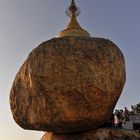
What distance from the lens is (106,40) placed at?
12.3m

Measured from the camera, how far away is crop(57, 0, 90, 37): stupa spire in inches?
635

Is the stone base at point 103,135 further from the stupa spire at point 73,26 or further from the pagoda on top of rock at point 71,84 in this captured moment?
the stupa spire at point 73,26

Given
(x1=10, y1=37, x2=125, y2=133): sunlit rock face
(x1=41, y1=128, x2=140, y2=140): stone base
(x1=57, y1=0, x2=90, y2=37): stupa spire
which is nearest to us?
(x1=10, y1=37, x2=125, y2=133): sunlit rock face

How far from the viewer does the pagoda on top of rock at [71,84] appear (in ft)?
36.7

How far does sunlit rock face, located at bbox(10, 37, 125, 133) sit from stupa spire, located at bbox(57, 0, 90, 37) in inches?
161

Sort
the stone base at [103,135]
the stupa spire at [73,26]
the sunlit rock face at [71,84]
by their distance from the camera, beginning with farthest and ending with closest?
the stupa spire at [73,26] < the stone base at [103,135] < the sunlit rock face at [71,84]

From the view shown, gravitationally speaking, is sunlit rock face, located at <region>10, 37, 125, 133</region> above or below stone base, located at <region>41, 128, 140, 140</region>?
above

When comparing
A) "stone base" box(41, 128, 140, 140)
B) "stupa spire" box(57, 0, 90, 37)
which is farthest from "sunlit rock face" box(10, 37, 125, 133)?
"stupa spire" box(57, 0, 90, 37)

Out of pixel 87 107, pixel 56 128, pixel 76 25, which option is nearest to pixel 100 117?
pixel 87 107

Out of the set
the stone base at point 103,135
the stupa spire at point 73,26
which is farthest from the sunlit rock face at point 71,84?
the stupa spire at point 73,26

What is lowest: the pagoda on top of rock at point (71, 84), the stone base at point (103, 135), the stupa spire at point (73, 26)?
the stone base at point (103, 135)

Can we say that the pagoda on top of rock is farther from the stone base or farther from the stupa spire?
the stupa spire

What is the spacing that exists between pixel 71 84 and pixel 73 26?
6.68 metres

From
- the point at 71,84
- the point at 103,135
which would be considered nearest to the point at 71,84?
the point at 71,84
